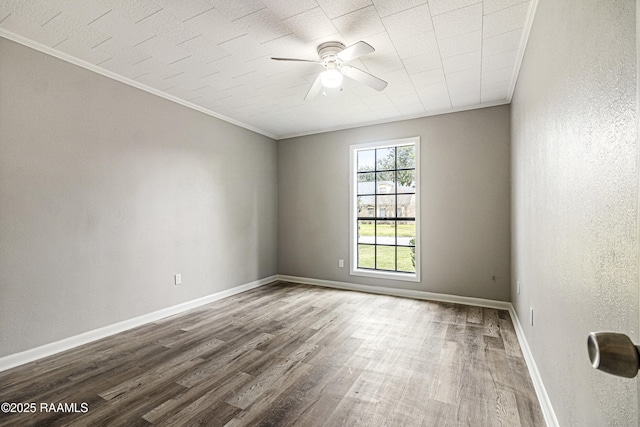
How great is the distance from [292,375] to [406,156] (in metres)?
3.51

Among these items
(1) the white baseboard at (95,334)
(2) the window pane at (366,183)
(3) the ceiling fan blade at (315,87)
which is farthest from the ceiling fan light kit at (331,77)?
(1) the white baseboard at (95,334)

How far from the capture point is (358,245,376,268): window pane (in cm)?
488

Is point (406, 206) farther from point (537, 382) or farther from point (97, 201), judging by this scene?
point (97, 201)

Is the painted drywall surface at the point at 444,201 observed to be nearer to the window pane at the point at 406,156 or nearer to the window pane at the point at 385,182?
the window pane at the point at 406,156

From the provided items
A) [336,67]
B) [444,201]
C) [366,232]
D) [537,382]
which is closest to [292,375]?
[537,382]

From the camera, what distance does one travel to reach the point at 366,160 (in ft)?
16.1

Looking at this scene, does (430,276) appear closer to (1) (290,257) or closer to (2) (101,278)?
(1) (290,257)

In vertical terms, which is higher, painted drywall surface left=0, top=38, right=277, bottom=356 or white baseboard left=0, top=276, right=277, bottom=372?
painted drywall surface left=0, top=38, right=277, bottom=356

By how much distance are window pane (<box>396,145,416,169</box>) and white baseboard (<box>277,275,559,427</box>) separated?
74.6 inches

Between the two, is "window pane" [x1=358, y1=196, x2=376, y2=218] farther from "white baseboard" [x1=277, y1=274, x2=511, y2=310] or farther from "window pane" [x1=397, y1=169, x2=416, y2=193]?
"white baseboard" [x1=277, y1=274, x2=511, y2=310]

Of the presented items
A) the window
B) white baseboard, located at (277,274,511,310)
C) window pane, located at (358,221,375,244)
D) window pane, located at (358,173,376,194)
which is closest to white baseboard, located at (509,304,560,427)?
white baseboard, located at (277,274,511,310)

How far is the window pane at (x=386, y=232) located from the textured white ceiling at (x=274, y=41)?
189cm

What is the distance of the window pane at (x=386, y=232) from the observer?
4.68m

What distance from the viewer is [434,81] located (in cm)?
323
